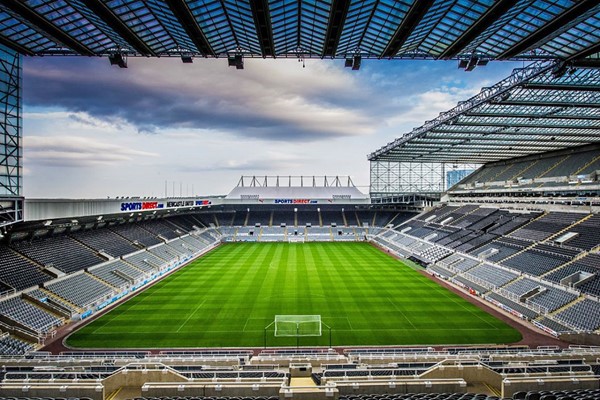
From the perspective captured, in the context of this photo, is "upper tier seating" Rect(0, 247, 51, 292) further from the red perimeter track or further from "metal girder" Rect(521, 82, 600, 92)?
"metal girder" Rect(521, 82, 600, 92)

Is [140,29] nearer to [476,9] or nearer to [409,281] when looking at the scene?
[476,9]

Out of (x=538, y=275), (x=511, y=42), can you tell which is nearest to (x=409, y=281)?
(x=538, y=275)

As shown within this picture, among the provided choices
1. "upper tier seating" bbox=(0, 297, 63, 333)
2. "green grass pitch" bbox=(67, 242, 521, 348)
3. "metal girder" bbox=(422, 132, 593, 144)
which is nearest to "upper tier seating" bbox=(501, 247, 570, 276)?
"green grass pitch" bbox=(67, 242, 521, 348)

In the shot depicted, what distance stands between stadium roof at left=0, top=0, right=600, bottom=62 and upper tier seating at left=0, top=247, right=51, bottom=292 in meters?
17.1

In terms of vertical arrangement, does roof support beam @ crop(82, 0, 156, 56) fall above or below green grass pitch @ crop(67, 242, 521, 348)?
above

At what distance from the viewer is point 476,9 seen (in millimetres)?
14336

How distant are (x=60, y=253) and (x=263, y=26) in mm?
30084

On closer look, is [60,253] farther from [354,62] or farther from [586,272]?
[586,272]

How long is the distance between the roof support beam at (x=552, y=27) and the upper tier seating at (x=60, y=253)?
117 ft

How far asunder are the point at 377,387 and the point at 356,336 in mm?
11034

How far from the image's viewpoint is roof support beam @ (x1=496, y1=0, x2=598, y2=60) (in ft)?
44.1

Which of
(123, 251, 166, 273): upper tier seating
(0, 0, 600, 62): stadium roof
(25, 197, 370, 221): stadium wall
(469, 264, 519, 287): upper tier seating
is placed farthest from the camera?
(123, 251, 166, 273): upper tier seating

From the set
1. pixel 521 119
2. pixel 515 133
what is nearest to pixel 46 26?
pixel 521 119

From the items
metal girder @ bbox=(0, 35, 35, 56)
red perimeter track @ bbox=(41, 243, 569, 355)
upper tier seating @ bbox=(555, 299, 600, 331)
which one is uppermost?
metal girder @ bbox=(0, 35, 35, 56)
